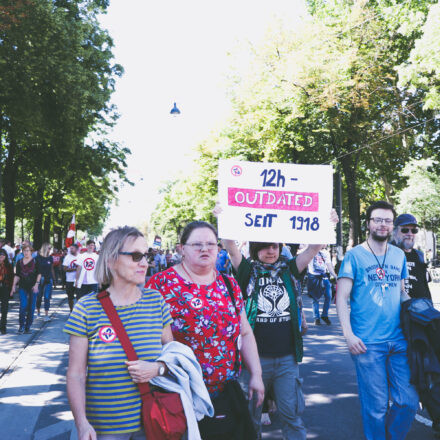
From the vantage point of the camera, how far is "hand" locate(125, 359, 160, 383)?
2.30 meters

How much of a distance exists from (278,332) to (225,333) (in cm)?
89

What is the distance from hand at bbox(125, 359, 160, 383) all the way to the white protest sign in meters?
1.93

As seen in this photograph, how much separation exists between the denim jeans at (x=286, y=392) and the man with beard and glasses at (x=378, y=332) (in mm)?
476

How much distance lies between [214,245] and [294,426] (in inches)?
57.8

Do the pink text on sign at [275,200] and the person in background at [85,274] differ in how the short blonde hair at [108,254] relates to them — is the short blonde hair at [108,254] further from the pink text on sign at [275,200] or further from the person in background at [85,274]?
the person in background at [85,274]

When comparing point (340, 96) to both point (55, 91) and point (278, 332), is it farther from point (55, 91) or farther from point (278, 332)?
point (278, 332)

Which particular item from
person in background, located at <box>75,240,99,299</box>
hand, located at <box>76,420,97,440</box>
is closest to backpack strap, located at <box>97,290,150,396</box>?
hand, located at <box>76,420,97,440</box>

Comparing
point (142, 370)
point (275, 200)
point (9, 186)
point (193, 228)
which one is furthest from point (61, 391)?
point (9, 186)

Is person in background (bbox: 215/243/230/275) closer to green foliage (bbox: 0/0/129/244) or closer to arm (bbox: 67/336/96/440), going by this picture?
green foliage (bbox: 0/0/129/244)

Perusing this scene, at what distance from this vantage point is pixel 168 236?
3760 inches

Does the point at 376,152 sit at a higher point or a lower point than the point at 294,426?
higher

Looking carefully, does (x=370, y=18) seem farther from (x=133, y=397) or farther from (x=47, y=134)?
(x=133, y=397)

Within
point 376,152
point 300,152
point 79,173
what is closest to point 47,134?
point 79,173

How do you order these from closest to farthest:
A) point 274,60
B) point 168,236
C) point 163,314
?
point 163,314
point 274,60
point 168,236
